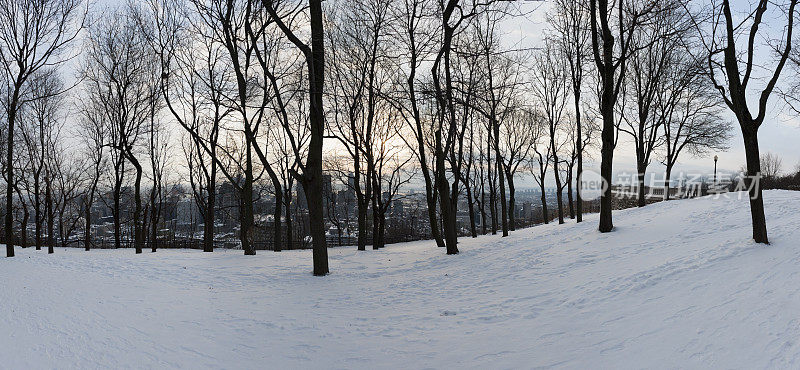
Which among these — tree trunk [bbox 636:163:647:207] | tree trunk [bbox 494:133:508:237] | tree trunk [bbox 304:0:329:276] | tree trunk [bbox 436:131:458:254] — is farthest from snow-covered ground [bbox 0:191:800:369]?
tree trunk [bbox 636:163:647:207]

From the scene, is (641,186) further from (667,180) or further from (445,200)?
(445,200)

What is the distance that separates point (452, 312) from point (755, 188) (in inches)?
228

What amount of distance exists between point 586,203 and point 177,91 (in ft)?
108

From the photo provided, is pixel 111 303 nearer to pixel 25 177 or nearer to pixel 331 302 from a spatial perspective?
pixel 331 302

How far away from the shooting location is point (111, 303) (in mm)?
5367

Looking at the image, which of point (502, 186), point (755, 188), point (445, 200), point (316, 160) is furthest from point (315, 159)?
point (502, 186)

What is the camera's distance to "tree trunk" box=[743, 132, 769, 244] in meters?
Result: 6.20

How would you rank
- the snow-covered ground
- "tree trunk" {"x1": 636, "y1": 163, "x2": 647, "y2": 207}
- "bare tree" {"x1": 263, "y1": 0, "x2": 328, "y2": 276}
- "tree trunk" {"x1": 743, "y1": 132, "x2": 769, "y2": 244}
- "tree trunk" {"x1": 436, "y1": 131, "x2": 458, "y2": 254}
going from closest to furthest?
the snow-covered ground
"tree trunk" {"x1": 743, "y1": 132, "x2": 769, "y2": 244}
"bare tree" {"x1": 263, "y1": 0, "x2": 328, "y2": 276}
"tree trunk" {"x1": 436, "y1": 131, "x2": 458, "y2": 254}
"tree trunk" {"x1": 636, "y1": 163, "x2": 647, "y2": 207}

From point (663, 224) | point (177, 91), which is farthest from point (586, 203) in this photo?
point (177, 91)

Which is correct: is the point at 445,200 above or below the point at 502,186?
below

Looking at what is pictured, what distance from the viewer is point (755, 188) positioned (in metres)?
6.36

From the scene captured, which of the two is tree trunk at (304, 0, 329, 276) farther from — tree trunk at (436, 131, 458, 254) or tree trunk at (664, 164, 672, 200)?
tree trunk at (664, 164, 672, 200)

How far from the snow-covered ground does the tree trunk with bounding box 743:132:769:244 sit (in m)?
0.27

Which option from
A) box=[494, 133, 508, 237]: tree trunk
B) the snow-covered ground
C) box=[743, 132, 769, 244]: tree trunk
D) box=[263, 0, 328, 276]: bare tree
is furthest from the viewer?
box=[494, 133, 508, 237]: tree trunk
